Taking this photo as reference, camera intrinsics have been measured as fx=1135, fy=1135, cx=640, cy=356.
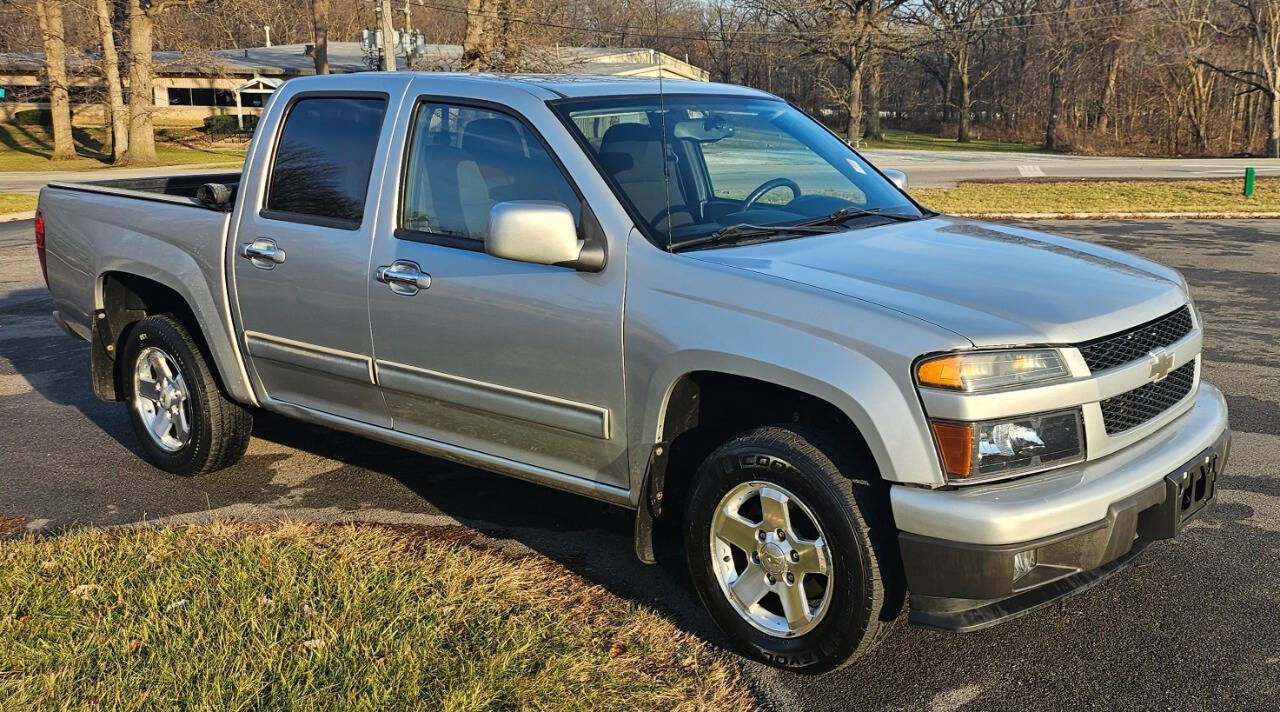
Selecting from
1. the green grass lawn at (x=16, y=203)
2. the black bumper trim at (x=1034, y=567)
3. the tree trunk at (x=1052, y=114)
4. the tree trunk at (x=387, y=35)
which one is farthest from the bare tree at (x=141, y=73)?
the black bumper trim at (x=1034, y=567)

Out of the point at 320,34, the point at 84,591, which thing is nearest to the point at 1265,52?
the point at 320,34

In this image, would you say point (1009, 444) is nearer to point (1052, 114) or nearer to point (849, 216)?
point (849, 216)

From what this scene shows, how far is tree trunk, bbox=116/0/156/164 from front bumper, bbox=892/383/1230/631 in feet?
130

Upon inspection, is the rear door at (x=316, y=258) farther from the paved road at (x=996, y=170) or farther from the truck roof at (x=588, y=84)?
the paved road at (x=996, y=170)

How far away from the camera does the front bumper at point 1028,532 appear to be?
3.10 m

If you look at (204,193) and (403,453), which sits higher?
(204,193)

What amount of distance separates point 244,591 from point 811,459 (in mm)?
2116

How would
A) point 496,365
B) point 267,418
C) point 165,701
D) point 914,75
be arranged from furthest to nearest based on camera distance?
point 914,75
point 267,418
point 496,365
point 165,701

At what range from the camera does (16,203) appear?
2144 cm

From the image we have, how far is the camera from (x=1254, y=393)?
6.90m

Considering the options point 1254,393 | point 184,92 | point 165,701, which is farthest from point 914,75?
point 165,701

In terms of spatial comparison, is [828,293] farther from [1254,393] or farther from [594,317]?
[1254,393]

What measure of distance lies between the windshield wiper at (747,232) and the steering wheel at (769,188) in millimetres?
274

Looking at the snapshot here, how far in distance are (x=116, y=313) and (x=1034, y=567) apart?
4.81 meters
